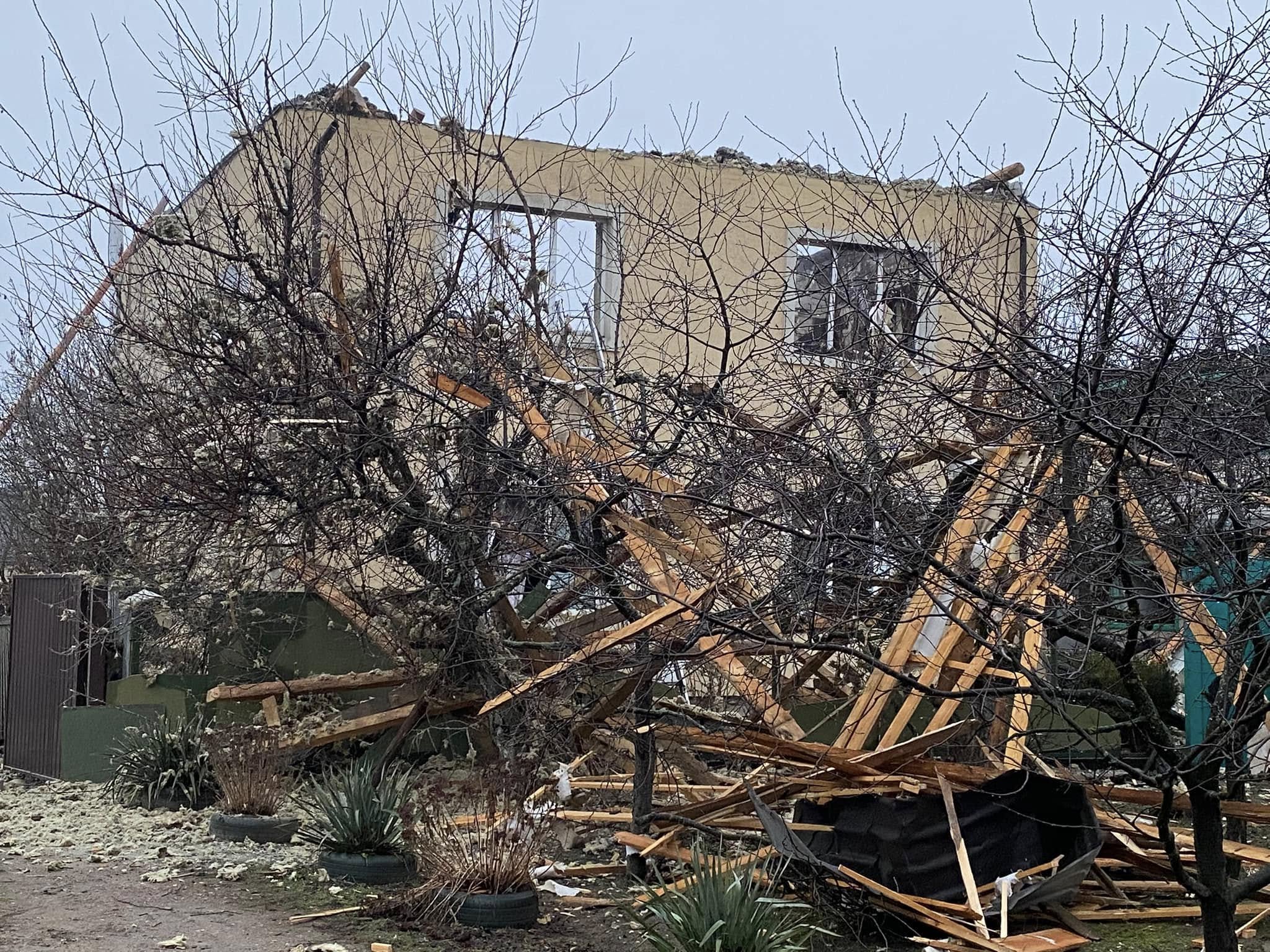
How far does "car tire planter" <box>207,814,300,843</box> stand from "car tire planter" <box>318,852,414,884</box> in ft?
4.50

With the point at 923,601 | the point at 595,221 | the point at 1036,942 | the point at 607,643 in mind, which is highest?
the point at 595,221

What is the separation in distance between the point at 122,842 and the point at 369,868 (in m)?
2.66

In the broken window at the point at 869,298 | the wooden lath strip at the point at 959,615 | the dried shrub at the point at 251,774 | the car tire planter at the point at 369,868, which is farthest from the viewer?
the dried shrub at the point at 251,774

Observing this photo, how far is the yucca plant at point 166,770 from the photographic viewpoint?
36.2 ft

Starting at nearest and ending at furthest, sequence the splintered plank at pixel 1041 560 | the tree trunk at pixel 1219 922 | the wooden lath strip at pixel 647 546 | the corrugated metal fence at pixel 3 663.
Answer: the tree trunk at pixel 1219 922 < the splintered plank at pixel 1041 560 < the wooden lath strip at pixel 647 546 < the corrugated metal fence at pixel 3 663

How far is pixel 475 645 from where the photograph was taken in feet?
33.1

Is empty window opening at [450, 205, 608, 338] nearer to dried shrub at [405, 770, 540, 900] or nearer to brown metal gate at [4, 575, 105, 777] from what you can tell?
dried shrub at [405, 770, 540, 900]

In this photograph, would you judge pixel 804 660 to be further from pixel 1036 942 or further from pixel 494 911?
pixel 494 911

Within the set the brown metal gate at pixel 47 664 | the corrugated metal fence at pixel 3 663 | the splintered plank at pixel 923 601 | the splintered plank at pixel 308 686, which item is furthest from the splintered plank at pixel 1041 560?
the corrugated metal fence at pixel 3 663

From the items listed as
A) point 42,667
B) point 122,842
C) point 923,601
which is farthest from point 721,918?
point 42,667

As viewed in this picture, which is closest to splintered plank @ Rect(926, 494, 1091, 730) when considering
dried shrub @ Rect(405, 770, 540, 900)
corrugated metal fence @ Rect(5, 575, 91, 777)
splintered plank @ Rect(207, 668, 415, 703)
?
dried shrub @ Rect(405, 770, 540, 900)

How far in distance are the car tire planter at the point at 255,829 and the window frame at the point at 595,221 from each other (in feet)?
13.5

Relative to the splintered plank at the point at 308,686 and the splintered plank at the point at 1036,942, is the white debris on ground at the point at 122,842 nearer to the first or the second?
the splintered plank at the point at 308,686

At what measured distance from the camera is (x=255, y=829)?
Answer: 945cm
